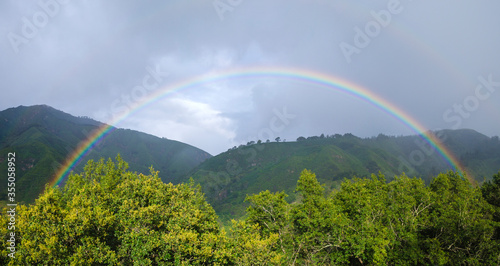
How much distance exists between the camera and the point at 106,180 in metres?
27.2

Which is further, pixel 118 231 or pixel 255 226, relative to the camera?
pixel 255 226

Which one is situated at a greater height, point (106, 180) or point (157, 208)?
point (106, 180)

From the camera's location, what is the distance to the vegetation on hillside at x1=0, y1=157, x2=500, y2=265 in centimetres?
1625

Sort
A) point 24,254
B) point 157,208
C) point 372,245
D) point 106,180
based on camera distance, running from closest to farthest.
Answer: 1. point 24,254
2. point 157,208
3. point 106,180
4. point 372,245

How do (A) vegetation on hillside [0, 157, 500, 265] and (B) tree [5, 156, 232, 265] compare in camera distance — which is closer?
(B) tree [5, 156, 232, 265]

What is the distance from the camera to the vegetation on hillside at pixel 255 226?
16250mm

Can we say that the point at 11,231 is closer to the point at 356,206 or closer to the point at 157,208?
the point at 157,208

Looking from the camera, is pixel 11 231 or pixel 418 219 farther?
pixel 418 219

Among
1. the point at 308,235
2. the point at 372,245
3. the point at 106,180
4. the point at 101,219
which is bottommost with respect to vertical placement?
the point at 372,245

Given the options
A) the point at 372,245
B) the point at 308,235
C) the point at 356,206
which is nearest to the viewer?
the point at 372,245

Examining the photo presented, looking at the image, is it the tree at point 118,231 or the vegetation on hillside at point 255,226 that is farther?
the vegetation on hillside at point 255,226

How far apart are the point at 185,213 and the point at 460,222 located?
37480 millimetres

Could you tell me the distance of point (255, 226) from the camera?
2316cm

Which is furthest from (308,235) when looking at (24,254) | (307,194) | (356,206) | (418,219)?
(24,254)
